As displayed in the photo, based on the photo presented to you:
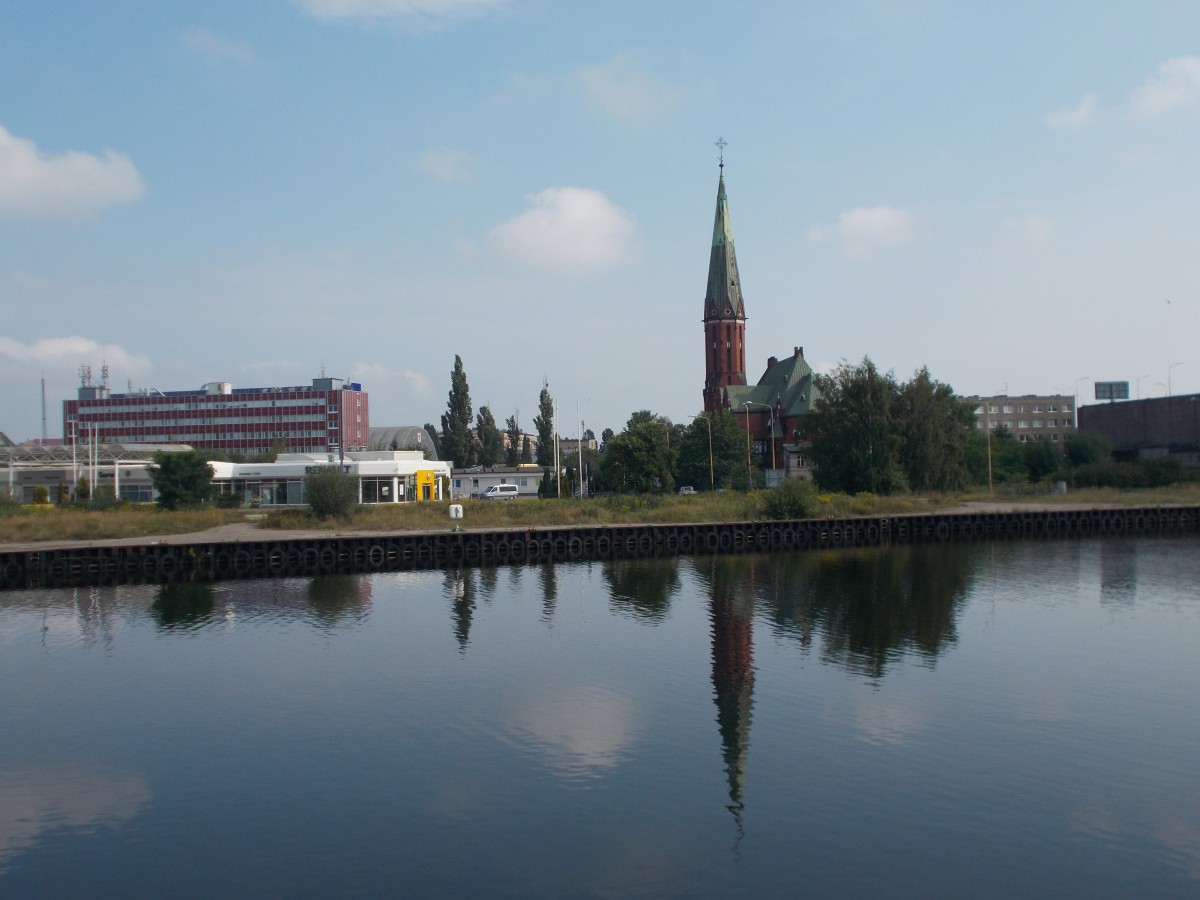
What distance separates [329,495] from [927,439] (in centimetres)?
3846

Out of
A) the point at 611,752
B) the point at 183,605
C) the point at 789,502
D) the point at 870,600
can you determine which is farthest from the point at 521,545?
the point at 611,752

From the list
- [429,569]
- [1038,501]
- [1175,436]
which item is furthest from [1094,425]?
[429,569]

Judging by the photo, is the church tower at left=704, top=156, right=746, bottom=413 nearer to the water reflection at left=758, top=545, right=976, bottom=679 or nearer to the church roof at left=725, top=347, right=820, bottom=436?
the church roof at left=725, top=347, right=820, bottom=436

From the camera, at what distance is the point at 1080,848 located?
45.4 ft

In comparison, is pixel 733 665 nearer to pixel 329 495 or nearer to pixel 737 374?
pixel 329 495

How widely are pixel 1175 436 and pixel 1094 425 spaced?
1247 centimetres

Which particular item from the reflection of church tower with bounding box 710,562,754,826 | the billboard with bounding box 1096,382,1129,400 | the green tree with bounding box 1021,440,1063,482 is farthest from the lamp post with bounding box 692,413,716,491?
the billboard with bounding box 1096,382,1129,400

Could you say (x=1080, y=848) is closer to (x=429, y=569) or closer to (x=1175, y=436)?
(x=429, y=569)

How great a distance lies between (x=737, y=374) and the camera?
11900 centimetres

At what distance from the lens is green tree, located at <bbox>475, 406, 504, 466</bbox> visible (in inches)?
4788

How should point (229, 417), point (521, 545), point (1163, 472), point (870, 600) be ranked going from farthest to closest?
point (229, 417)
point (1163, 472)
point (521, 545)
point (870, 600)

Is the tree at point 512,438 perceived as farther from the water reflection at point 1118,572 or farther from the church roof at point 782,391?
the water reflection at point 1118,572

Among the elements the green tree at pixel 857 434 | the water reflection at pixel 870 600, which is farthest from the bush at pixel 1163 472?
the water reflection at pixel 870 600

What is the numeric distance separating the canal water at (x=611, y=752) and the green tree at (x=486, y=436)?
288 ft
